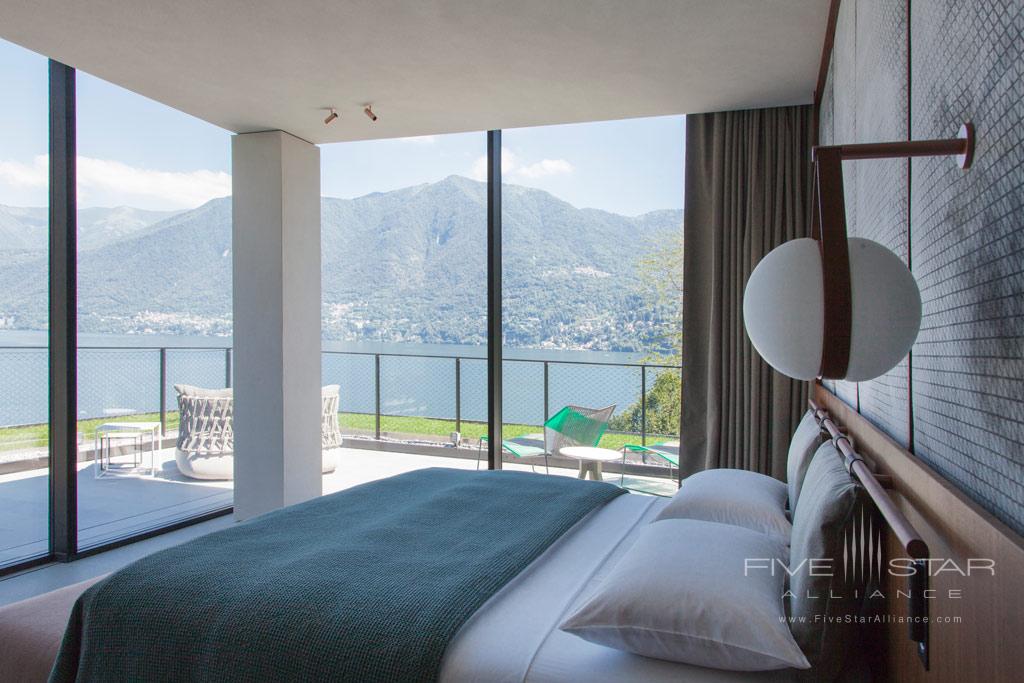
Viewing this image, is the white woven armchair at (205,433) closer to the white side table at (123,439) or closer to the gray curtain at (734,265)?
the white side table at (123,439)

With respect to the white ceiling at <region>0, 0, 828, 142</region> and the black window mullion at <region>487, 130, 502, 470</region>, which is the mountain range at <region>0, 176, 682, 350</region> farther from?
the white ceiling at <region>0, 0, 828, 142</region>

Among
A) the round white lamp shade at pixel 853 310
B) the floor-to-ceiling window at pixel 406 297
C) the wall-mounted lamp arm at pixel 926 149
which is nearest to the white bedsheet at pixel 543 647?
the round white lamp shade at pixel 853 310

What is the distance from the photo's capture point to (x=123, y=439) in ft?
14.3

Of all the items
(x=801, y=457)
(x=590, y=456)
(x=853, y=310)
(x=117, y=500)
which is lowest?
(x=117, y=500)

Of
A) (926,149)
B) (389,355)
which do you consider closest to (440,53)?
(926,149)

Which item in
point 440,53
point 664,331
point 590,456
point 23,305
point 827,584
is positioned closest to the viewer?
point 827,584

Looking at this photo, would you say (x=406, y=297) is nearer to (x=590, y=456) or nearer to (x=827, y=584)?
(x=590, y=456)

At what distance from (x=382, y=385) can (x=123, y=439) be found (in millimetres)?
3058

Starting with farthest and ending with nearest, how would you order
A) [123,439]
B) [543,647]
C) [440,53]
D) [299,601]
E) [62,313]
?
1. [123,439]
2. [62,313]
3. [440,53]
4. [299,601]
5. [543,647]

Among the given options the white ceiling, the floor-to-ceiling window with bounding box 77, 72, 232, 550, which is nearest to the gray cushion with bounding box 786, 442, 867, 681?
the white ceiling

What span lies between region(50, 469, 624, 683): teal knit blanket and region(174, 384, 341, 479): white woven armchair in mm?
2797

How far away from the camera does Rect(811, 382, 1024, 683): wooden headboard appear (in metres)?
0.84

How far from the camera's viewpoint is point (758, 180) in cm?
416

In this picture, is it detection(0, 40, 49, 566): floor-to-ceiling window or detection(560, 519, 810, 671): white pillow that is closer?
detection(560, 519, 810, 671): white pillow
